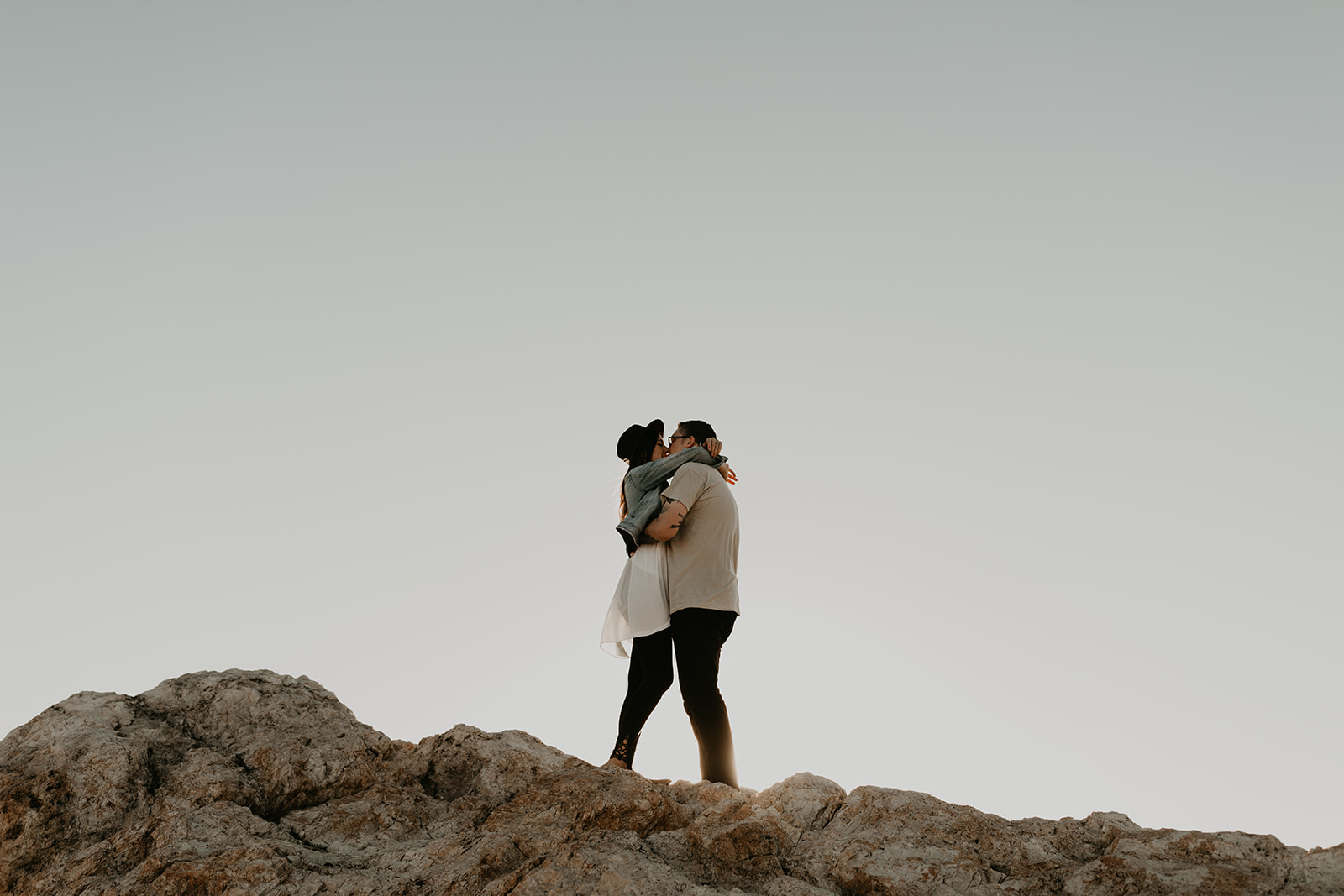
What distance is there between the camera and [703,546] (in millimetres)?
6258

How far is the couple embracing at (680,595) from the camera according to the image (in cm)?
581

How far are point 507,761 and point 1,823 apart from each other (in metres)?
2.38

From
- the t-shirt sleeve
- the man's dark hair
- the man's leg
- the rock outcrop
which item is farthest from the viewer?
the man's dark hair

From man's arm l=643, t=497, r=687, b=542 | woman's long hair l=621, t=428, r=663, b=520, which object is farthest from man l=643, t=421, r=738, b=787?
woman's long hair l=621, t=428, r=663, b=520

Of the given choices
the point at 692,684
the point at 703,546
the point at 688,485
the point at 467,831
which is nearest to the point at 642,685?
the point at 692,684

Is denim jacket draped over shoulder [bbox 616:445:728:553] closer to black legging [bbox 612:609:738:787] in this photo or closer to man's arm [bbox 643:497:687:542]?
man's arm [bbox 643:497:687:542]

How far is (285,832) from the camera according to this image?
4.49 m

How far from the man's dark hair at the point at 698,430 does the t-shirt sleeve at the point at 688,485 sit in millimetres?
504

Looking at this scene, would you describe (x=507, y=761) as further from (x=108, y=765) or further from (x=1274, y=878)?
(x=1274, y=878)

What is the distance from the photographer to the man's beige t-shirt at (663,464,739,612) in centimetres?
614

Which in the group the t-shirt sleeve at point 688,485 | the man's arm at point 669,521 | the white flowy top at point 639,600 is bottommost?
the white flowy top at point 639,600

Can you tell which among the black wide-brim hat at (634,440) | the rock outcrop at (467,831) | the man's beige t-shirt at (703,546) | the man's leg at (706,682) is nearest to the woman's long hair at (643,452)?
the black wide-brim hat at (634,440)

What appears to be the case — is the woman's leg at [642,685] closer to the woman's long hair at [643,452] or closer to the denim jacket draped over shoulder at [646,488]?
the denim jacket draped over shoulder at [646,488]

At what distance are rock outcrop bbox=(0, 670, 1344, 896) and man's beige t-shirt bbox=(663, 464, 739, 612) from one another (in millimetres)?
1371
